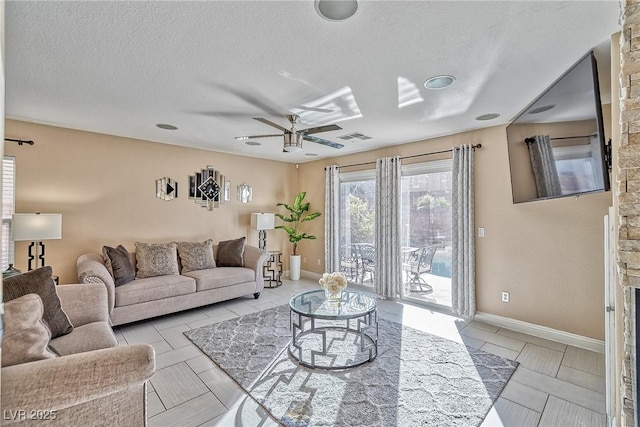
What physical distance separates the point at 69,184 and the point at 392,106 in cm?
428

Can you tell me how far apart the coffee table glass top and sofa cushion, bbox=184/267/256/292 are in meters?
1.52

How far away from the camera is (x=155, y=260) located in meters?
4.22

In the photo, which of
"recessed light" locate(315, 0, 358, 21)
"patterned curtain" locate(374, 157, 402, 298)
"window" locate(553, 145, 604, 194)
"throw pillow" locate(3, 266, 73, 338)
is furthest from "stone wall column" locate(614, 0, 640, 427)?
"throw pillow" locate(3, 266, 73, 338)

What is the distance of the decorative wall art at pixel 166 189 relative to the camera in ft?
15.7

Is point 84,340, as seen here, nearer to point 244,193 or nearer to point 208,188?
point 208,188

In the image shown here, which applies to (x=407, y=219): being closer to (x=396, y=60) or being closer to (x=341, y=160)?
(x=341, y=160)

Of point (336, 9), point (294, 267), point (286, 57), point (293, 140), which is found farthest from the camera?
point (294, 267)

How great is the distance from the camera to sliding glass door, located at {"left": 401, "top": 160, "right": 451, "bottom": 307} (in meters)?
4.40

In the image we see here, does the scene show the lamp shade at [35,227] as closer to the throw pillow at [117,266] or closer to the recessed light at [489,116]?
A: the throw pillow at [117,266]

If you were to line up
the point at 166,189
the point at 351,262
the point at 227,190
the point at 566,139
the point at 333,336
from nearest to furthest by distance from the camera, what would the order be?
1. the point at 566,139
2. the point at 333,336
3. the point at 166,189
4. the point at 227,190
5. the point at 351,262

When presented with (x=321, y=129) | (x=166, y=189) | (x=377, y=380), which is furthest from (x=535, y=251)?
(x=166, y=189)

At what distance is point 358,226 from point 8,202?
4.94m

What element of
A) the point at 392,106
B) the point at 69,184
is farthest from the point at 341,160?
the point at 69,184

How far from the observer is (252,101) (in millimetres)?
3045
